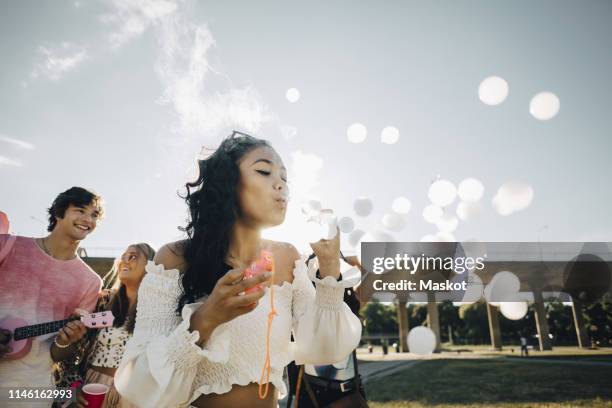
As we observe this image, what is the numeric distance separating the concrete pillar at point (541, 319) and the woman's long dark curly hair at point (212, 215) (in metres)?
31.6

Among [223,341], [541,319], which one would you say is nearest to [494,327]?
[541,319]

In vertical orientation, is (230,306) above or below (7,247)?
below

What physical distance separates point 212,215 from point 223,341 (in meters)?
0.83

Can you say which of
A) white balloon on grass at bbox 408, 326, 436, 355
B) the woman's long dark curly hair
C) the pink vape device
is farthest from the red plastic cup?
white balloon on grass at bbox 408, 326, 436, 355

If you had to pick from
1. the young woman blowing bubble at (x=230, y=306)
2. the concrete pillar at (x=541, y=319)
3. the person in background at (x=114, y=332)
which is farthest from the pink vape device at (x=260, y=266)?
the concrete pillar at (x=541, y=319)

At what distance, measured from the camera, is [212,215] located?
2273mm

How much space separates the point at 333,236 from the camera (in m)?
1.91

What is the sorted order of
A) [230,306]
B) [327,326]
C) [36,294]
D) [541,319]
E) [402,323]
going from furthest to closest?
[402,323]
[541,319]
[36,294]
[327,326]
[230,306]

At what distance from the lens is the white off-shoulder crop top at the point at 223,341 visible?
1.58m

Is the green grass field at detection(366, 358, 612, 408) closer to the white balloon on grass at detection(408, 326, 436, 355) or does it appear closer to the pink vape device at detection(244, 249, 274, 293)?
the white balloon on grass at detection(408, 326, 436, 355)

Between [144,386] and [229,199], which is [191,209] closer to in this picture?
[229,199]

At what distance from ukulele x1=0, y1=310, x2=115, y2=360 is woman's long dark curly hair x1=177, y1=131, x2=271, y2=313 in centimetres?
236

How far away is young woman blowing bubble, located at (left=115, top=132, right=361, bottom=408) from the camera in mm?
1580

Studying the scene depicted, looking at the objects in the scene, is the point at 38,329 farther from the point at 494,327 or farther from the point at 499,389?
the point at 494,327
